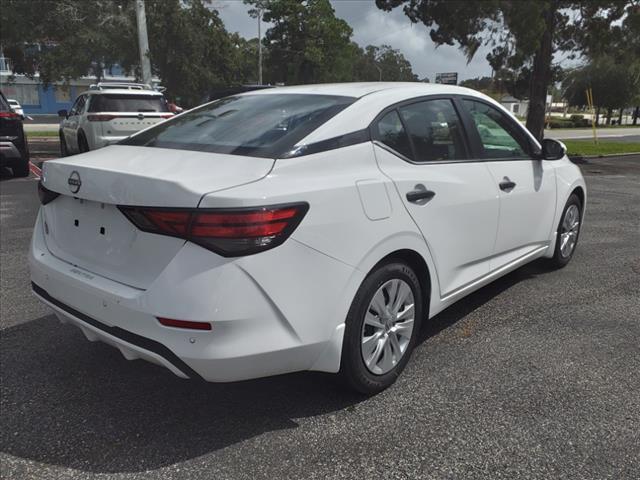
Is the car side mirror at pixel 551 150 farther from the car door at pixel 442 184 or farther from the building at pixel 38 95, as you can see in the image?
the building at pixel 38 95

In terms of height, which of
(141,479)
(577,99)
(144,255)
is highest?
(577,99)

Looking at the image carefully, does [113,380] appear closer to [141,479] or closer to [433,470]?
[141,479]

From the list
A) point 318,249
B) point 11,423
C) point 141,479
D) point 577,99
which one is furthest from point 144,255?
point 577,99

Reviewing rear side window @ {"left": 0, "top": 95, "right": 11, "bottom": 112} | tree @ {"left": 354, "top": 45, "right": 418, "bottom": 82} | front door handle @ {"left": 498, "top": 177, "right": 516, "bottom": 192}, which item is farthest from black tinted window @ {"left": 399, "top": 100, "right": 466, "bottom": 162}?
tree @ {"left": 354, "top": 45, "right": 418, "bottom": 82}

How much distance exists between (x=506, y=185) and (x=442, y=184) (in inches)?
31.9

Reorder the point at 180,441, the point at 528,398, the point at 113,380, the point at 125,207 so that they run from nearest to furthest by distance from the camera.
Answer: the point at 125,207, the point at 180,441, the point at 528,398, the point at 113,380

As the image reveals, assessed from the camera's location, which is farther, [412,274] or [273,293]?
[412,274]

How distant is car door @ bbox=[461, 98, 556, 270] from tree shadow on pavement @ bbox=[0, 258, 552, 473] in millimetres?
1722

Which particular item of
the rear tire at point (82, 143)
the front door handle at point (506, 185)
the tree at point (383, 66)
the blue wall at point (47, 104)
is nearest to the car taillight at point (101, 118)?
the rear tire at point (82, 143)

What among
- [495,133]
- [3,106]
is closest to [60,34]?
[3,106]

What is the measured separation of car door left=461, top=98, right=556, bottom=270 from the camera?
377 cm

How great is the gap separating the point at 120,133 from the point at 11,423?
391 inches

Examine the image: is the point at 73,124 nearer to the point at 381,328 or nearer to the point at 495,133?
the point at 495,133

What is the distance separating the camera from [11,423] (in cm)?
277
